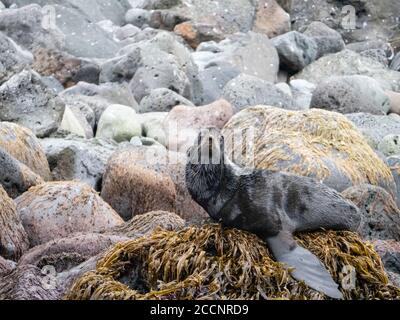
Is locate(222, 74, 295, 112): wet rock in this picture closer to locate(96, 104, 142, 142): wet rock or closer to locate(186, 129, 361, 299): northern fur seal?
locate(96, 104, 142, 142): wet rock

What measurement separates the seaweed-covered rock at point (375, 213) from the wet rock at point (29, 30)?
14.0m

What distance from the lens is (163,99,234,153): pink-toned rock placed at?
13312 mm

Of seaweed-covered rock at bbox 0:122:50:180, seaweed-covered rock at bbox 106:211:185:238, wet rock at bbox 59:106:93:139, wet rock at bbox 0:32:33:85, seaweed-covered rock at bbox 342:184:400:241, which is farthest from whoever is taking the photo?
wet rock at bbox 0:32:33:85

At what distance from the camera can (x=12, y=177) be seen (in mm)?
9133

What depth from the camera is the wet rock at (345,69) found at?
22969 mm

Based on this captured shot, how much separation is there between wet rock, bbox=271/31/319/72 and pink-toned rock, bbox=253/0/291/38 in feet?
12.6

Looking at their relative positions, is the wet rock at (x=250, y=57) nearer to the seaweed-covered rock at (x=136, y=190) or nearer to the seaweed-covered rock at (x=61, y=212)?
the seaweed-covered rock at (x=136, y=190)

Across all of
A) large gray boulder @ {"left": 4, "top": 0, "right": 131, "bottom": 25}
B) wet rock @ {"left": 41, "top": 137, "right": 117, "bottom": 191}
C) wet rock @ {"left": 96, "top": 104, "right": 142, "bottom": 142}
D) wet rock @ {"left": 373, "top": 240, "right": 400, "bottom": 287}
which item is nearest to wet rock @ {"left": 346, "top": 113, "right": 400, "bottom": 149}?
wet rock @ {"left": 96, "top": 104, "right": 142, "bottom": 142}

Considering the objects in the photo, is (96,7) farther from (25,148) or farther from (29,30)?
(25,148)

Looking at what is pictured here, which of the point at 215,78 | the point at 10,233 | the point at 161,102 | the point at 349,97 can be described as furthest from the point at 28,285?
the point at 215,78

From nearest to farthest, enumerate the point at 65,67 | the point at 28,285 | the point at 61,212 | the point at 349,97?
the point at 28,285 < the point at 61,212 < the point at 349,97 < the point at 65,67

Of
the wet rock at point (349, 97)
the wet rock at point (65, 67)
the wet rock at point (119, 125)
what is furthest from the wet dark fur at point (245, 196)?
the wet rock at point (65, 67)

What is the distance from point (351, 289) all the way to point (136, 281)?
1358mm

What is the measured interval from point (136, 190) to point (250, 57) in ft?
41.5
